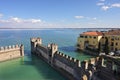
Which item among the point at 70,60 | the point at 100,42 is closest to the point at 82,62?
the point at 70,60

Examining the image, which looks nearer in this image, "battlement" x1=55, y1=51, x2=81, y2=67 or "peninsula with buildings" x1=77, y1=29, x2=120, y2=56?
"battlement" x1=55, y1=51, x2=81, y2=67

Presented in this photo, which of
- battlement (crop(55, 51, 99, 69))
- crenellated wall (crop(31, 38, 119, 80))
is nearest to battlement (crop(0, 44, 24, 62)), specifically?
crenellated wall (crop(31, 38, 119, 80))

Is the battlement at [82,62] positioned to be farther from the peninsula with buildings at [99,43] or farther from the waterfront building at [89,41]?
the waterfront building at [89,41]

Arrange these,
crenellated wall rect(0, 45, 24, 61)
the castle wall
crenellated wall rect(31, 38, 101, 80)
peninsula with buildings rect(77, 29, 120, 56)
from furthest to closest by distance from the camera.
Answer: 1. peninsula with buildings rect(77, 29, 120, 56)
2. crenellated wall rect(0, 45, 24, 61)
3. the castle wall
4. crenellated wall rect(31, 38, 101, 80)

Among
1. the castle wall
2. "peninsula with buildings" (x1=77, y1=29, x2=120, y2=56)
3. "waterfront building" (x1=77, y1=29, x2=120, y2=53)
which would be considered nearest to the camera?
the castle wall

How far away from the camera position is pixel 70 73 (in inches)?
953

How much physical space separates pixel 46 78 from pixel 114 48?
86.2 ft

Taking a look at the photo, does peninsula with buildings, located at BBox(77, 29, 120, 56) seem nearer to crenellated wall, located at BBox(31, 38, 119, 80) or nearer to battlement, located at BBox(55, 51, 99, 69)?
crenellated wall, located at BBox(31, 38, 119, 80)

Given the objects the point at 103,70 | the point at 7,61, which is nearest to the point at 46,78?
the point at 103,70

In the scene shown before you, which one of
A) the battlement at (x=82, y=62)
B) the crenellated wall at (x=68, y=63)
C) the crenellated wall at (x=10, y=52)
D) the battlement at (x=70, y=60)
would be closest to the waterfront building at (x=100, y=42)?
the crenellated wall at (x=68, y=63)

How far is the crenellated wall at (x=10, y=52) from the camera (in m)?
34.4

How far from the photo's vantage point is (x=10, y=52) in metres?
35.9

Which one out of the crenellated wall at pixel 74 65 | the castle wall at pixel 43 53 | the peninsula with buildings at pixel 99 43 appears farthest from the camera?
the peninsula with buildings at pixel 99 43

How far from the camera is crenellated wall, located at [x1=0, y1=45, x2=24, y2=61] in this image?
34.4 meters
